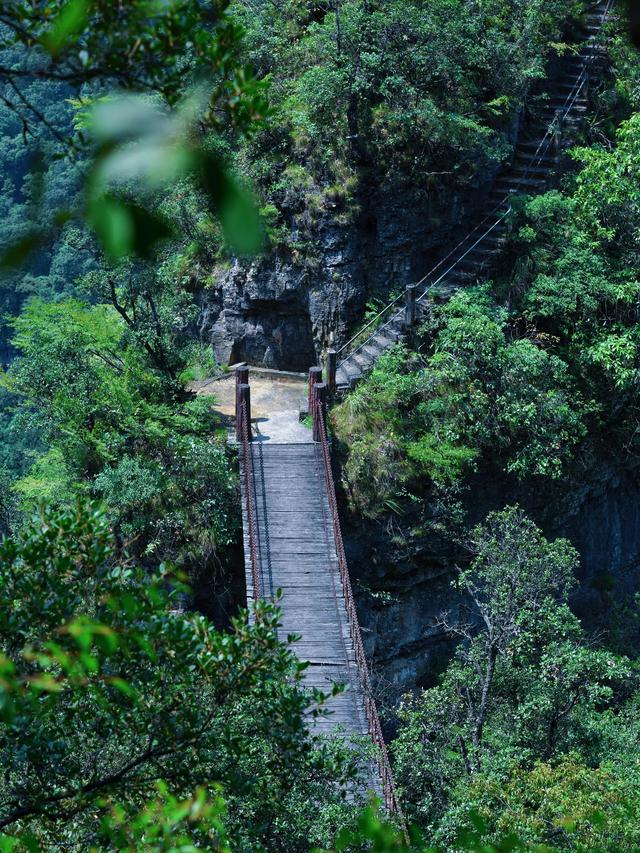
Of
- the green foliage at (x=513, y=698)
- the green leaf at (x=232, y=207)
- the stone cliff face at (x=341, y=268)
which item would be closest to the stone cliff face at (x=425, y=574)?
the green foliage at (x=513, y=698)

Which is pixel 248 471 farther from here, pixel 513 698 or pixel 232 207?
pixel 232 207

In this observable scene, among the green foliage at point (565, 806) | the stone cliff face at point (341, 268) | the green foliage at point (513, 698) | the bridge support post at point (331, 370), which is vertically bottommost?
the green foliage at point (565, 806)

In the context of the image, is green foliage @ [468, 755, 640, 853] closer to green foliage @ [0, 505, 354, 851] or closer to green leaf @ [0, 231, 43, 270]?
green foliage @ [0, 505, 354, 851]

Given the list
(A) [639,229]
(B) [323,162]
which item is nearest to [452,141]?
(B) [323,162]

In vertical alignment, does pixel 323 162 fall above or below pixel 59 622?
above

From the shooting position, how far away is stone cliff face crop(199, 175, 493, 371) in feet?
48.8

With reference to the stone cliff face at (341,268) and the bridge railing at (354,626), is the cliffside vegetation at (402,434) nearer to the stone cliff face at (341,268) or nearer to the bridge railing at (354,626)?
the stone cliff face at (341,268)

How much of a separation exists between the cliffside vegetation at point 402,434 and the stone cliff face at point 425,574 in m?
0.24

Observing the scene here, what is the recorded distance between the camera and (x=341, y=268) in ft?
48.7

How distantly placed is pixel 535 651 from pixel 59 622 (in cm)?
793

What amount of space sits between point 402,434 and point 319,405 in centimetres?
134

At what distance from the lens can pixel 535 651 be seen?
1124 centimetres

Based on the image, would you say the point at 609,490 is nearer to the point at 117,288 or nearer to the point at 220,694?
the point at 117,288

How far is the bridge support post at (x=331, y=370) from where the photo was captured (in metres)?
13.2
